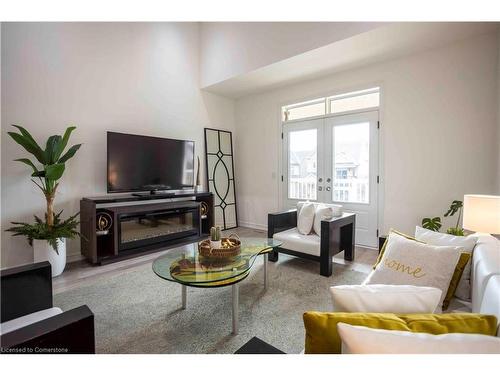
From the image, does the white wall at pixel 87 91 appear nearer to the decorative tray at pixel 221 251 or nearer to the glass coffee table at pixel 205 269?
the glass coffee table at pixel 205 269

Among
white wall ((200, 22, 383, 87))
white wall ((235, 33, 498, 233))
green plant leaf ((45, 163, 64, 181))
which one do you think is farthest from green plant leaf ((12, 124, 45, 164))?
white wall ((235, 33, 498, 233))

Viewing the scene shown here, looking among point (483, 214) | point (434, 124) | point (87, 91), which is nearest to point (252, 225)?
point (434, 124)

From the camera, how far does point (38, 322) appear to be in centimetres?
102

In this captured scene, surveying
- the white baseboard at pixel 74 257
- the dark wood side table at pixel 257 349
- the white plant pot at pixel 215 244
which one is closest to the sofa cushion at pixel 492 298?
the dark wood side table at pixel 257 349

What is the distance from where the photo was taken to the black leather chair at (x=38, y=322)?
0.94m

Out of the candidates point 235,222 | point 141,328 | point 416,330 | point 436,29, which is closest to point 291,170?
point 235,222

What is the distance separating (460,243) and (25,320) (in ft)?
7.88

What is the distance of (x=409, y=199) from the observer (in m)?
3.48

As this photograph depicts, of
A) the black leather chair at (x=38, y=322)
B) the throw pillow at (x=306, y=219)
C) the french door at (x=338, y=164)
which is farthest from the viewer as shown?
the french door at (x=338, y=164)

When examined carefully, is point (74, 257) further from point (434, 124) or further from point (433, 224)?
point (434, 124)

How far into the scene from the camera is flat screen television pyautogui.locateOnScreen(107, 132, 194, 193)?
137 inches

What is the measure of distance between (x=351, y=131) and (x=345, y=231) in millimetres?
1677

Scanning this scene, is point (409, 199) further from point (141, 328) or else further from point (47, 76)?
point (47, 76)

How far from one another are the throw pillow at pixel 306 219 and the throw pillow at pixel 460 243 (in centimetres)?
138
